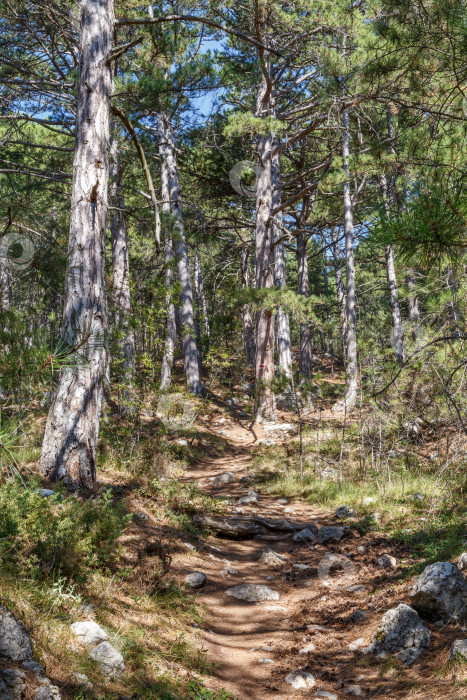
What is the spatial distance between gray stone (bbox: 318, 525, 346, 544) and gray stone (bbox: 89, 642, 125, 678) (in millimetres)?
3285

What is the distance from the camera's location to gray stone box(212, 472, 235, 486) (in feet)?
27.7

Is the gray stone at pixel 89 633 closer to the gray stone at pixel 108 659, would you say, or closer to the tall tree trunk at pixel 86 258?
the gray stone at pixel 108 659

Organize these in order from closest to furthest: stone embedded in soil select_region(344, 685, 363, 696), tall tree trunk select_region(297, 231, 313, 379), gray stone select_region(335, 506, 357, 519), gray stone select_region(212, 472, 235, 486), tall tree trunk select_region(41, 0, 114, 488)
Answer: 1. stone embedded in soil select_region(344, 685, 363, 696)
2. tall tree trunk select_region(41, 0, 114, 488)
3. gray stone select_region(335, 506, 357, 519)
4. gray stone select_region(212, 472, 235, 486)
5. tall tree trunk select_region(297, 231, 313, 379)

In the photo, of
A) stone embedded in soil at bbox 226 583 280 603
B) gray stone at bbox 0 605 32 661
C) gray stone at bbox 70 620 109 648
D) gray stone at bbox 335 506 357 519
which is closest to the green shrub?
gray stone at bbox 70 620 109 648

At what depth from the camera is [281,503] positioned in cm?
724

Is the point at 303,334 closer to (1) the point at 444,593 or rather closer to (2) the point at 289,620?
(2) the point at 289,620

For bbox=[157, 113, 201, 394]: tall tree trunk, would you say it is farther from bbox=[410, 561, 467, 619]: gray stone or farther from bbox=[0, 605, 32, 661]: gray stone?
bbox=[0, 605, 32, 661]: gray stone

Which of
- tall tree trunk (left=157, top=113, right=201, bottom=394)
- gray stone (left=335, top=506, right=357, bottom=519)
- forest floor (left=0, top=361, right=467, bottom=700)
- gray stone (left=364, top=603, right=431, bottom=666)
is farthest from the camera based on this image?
tall tree trunk (left=157, top=113, right=201, bottom=394)

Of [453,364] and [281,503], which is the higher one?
[453,364]

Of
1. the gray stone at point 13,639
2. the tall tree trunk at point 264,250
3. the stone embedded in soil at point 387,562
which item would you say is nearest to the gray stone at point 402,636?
the stone embedded in soil at point 387,562

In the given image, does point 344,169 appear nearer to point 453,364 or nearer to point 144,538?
point 453,364

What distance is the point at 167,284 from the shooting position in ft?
37.1

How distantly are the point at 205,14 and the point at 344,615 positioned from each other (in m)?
9.82

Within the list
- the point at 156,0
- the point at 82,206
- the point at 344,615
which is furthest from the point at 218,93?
the point at 344,615
